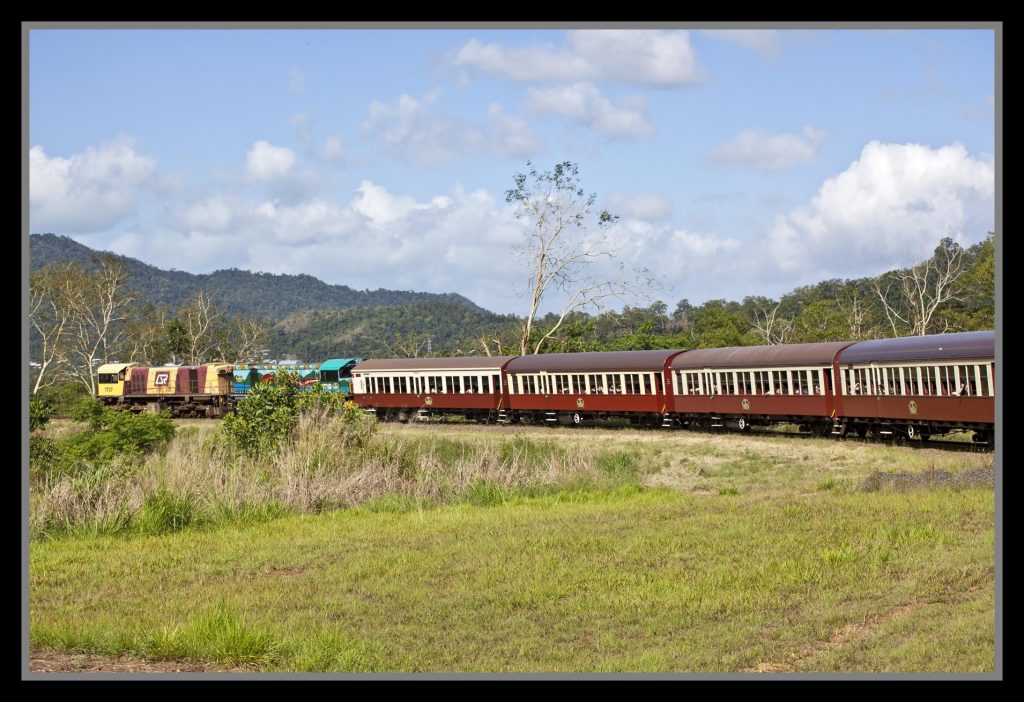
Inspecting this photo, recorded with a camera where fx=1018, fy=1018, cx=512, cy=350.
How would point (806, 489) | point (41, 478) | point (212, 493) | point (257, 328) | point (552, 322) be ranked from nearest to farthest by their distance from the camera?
1. point (212, 493)
2. point (806, 489)
3. point (41, 478)
4. point (552, 322)
5. point (257, 328)

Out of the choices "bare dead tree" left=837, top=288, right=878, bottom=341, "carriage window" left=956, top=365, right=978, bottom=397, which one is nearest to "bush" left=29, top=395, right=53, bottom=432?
"carriage window" left=956, top=365, right=978, bottom=397

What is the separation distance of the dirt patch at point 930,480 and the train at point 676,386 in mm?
3766

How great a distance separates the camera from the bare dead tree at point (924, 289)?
34.6m

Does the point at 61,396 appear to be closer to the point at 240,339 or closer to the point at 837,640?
the point at 240,339

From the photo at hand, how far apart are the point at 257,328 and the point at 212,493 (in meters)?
46.9

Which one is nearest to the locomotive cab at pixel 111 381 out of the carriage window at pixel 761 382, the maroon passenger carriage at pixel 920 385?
the carriage window at pixel 761 382

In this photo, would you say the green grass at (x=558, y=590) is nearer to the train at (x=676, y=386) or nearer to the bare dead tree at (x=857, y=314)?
the train at (x=676, y=386)

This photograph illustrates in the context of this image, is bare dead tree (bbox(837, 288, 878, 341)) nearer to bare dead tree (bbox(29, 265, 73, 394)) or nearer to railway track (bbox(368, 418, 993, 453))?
railway track (bbox(368, 418, 993, 453))

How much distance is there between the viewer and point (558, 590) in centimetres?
1212

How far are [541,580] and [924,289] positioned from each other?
88.3 ft

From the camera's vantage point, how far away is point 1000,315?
760 centimetres

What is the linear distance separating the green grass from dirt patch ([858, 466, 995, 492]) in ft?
3.31

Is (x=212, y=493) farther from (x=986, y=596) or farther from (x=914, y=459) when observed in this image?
(x=914, y=459)

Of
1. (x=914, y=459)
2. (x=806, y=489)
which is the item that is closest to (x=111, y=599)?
(x=806, y=489)
